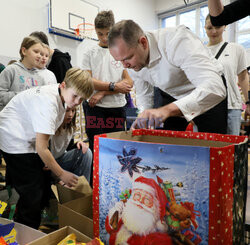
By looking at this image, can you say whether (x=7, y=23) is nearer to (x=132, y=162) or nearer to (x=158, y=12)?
(x=132, y=162)

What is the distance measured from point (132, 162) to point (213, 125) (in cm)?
56

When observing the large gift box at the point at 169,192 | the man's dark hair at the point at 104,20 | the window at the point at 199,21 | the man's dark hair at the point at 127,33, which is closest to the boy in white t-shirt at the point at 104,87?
the man's dark hair at the point at 104,20

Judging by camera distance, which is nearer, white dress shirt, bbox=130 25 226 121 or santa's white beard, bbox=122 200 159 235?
santa's white beard, bbox=122 200 159 235

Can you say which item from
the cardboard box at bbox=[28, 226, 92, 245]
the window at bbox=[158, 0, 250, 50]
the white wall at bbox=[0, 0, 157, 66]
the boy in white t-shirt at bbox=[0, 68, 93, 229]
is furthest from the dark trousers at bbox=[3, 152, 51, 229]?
the window at bbox=[158, 0, 250, 50]

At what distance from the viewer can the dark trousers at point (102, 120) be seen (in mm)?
1537

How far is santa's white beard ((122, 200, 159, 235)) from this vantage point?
612 mm

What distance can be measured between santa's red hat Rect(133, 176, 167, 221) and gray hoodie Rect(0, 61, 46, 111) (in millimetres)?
1193

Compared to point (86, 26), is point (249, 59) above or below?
below

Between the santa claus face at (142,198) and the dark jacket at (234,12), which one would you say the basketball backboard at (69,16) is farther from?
the santa claus face at (142,198)

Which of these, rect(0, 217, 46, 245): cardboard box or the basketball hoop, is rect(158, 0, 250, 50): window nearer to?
the basketball hoop

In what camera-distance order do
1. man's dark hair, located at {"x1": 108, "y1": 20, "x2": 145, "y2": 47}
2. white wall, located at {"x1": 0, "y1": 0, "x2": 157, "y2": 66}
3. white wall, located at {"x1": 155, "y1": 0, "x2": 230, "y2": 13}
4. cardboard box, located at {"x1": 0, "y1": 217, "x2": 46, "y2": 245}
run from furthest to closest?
white wall, located at {"x1": 155, "y1": 0, "x2": 230, "y2": 13} → white wall, located at {"x1": 0, "y1": 0, "x2": 157, "y2": 66} → man's dark hair, located at {"x1": 108, "y1": 20, "x2": 145, "y2": 47} → cardboard box, located at {"x1": 0, "y1": 217, "x2": 46, "y2": 245}

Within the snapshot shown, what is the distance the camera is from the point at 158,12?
6660 millimetres

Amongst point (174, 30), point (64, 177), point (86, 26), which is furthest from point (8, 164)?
point (86, 26)

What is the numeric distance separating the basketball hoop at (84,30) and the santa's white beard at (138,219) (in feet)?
14.1
